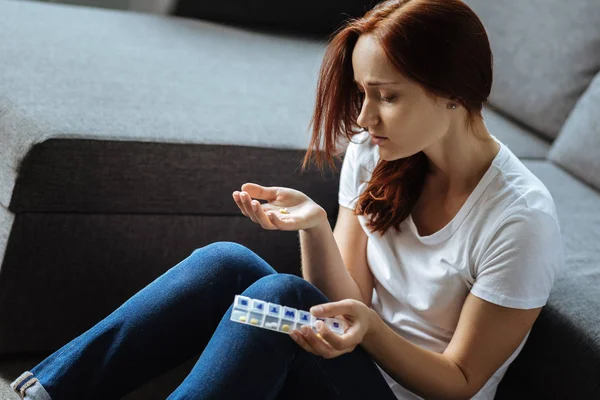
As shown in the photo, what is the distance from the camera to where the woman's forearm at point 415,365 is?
3.78 feet

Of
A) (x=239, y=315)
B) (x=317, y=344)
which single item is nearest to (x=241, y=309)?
(x=239, y=315)

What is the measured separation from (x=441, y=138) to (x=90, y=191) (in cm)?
64

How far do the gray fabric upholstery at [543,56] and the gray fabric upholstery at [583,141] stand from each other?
0.06 meters

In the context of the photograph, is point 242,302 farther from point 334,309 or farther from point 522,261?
point 522,261

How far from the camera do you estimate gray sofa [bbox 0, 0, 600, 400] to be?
145 cm

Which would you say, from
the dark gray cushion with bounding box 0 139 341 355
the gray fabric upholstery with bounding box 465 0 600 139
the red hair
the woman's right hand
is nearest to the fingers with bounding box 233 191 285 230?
the woman's right hand

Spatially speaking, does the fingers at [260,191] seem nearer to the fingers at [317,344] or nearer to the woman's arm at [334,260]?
the woman's arm at [334,260]

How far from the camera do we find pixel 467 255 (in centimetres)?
121

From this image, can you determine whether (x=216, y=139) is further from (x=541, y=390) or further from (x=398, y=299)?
(x=541, y=390)

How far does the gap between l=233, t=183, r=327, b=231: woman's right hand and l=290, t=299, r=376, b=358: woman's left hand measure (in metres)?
0.14

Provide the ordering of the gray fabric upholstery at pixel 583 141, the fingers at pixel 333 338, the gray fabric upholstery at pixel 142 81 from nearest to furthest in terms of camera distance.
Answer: the fingers at pixel 333 338
the gray fabric upholstery at pixel 142 81
the gray fabric upholstery at pixel 583 141

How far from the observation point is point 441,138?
48.3 inches

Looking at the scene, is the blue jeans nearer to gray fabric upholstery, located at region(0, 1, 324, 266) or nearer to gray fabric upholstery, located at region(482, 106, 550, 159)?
gray fabric upholstery, located at region(0, 1, 324, 266)

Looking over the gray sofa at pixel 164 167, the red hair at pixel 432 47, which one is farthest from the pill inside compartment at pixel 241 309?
the red hair at pixel 432 47
